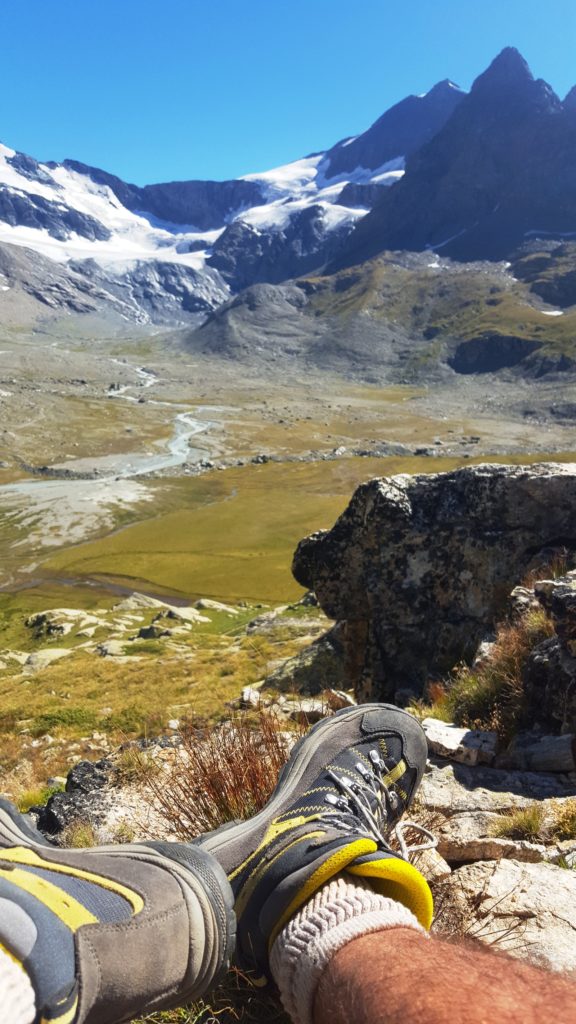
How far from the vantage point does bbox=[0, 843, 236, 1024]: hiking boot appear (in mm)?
2287

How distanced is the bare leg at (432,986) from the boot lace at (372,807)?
84 centimetres

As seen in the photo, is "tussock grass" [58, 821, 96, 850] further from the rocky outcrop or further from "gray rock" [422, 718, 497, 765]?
the rocky outcrop

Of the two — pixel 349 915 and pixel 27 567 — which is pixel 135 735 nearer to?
pixel 349 915

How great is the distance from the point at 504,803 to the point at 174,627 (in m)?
30.2

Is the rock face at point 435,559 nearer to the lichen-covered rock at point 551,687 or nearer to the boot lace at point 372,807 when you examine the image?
the lichen-covered rock at point 551,687

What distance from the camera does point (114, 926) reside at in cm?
261

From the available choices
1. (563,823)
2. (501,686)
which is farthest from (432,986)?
(501,686)

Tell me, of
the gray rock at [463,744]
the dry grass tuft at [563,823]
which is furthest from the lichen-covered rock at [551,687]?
the dry grass tuft at [563,823]


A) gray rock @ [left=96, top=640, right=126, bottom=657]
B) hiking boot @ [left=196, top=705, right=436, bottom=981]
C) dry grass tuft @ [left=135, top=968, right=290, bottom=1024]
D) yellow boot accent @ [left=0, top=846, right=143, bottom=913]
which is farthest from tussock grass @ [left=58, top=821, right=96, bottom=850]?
gray rock @ [left=96, top=640, right=126, bottom=657]

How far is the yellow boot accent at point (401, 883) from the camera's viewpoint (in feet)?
9.87

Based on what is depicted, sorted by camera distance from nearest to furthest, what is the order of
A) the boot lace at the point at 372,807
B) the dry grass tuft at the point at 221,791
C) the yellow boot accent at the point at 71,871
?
the yellow boot accent at the point at 71,871
the boot lace at the point at 372,807
the dry grass tuft at the point at 221,791

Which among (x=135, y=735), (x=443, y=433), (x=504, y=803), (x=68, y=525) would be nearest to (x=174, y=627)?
(x=135, y=735)

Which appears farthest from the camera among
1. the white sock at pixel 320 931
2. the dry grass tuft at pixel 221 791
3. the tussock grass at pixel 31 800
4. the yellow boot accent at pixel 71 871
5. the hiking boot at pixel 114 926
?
the tussock grass at pixel 31 800

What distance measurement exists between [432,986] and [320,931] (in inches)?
27.6
